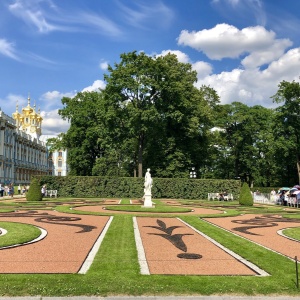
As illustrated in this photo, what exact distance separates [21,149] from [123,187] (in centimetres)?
6481

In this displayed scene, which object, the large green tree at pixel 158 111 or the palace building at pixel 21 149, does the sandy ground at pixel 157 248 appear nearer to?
the large green tree at pixel 158 111

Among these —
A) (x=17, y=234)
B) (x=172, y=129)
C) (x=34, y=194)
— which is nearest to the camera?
(x=17, y=234)

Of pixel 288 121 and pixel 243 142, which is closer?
pixel 288 121

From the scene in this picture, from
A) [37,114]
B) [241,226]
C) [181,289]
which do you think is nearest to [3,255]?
[181,289]

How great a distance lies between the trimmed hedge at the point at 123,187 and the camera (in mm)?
45375

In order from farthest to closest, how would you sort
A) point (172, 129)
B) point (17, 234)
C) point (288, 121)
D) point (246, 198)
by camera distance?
point (288, 121), point (172, 129), point (246, 198), point (17, 234)

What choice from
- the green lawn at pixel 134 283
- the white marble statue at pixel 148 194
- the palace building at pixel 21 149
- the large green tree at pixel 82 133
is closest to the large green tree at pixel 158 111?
the large green tree at pixel 82 133

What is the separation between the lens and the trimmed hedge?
45375 mm

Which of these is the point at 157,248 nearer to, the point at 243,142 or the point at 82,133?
the point at 82,133

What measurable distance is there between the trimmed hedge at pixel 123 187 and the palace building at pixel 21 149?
4361cm

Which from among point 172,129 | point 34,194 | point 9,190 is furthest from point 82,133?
point 34,194

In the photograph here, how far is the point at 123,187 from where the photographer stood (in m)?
45.6

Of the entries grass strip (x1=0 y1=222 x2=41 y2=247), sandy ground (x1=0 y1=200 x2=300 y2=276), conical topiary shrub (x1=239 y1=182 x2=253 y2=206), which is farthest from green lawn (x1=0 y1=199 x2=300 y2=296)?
conical topiary shrub (x1=239 y1=182 x2=253 y2=206)

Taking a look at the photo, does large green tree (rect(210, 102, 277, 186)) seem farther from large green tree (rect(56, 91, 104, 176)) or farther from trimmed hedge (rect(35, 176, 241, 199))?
large green tree (rect(56, 91, 104, 176))
